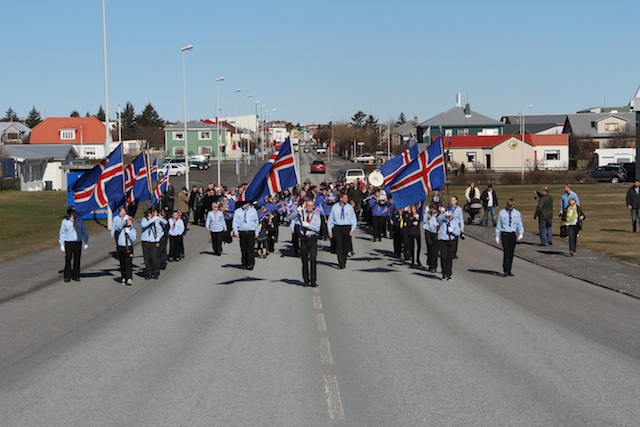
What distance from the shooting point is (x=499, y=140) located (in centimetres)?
10081

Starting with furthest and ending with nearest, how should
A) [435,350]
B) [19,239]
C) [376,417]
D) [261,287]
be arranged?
[19,239]
[261,287]
[435,350]
[376,417]

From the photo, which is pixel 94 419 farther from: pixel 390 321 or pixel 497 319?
pixel 497 319

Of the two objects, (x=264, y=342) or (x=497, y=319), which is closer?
(x=264, y=342)

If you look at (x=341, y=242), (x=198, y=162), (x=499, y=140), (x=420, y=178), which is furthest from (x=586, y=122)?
(x=341, y=242)

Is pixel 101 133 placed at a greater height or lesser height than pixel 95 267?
greater

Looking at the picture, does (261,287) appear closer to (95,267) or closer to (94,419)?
(95,267)

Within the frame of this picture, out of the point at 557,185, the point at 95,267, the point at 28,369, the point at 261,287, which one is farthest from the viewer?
the point at 557,185

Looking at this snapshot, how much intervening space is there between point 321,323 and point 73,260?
8.77m

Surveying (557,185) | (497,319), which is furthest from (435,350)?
(557,185)

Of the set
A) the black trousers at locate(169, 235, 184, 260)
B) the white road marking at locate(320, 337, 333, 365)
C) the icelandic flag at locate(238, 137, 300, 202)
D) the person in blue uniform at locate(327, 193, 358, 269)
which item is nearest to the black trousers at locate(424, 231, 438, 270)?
the person in blue uniform at locate(327, 193, 358, 269)

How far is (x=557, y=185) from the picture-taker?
235ft

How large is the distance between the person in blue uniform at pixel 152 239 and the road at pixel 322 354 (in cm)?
79

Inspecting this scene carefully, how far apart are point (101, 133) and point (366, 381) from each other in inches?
4306

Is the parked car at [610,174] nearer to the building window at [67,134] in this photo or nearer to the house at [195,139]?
the house at [195,139]
